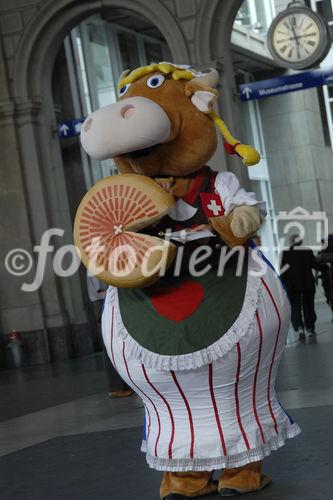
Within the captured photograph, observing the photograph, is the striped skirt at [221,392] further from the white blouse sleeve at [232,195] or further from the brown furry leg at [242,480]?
the white blouse sleeve at [232,195]

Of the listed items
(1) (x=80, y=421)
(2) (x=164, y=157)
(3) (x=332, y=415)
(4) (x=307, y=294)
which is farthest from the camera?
(4) (x=307, y=294)

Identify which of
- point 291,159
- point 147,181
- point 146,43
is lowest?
point 147,181

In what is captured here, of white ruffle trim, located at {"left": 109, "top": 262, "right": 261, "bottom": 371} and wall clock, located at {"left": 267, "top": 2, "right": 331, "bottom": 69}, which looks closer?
white ruffle trim, located at {"left": 109, "top": 262, "right": 261, "bottom": 371}

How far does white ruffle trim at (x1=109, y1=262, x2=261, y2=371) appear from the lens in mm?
4844

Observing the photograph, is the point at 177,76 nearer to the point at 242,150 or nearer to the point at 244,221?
the point at 242,150

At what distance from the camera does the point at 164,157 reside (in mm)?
A: 5203

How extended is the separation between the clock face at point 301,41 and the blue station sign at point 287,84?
291 mm

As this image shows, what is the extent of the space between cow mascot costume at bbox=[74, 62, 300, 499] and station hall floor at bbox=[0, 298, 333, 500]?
0.29m

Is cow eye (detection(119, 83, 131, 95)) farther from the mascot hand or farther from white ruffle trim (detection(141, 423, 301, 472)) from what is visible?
white ruffle trim (detection(141, 423, 301, 472))

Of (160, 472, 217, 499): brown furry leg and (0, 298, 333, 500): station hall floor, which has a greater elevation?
(160, 472, 217, 499): brown furry leg

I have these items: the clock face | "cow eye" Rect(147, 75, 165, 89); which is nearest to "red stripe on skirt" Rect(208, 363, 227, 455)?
"cow eye" Rect(147, 75, 165, 89)

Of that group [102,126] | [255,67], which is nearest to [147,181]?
[102,126]

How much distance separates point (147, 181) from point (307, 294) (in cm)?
1190

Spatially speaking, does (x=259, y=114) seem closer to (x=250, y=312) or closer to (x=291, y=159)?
(x=291, y=159)
